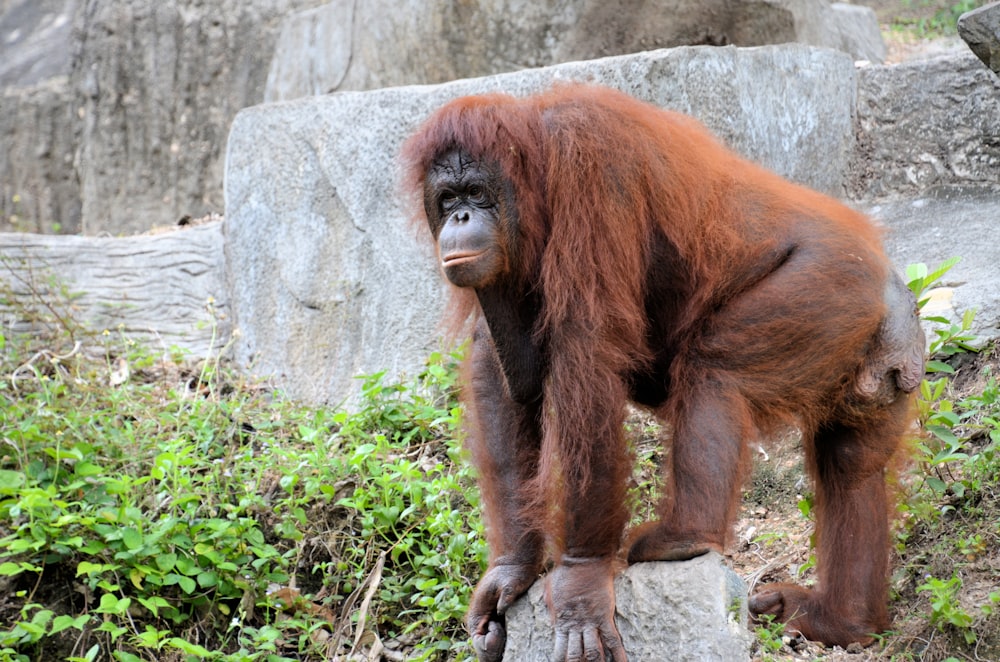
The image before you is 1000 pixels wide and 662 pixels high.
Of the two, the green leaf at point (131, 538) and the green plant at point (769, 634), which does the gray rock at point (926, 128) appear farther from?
the green leaf at point (131, 538)

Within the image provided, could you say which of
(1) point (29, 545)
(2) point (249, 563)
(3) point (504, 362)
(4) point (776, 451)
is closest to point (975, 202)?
(4) point (776, 451)

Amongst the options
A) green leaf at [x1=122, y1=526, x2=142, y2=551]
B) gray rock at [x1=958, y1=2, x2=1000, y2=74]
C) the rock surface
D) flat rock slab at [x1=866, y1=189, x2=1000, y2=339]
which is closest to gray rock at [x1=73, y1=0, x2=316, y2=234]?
the rock surface

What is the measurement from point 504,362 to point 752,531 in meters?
1.41

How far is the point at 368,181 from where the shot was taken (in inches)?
196

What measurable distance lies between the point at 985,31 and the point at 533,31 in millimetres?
2422

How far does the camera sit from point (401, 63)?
5.79 meters

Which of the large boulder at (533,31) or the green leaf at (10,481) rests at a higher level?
the large boulder at (533,31)

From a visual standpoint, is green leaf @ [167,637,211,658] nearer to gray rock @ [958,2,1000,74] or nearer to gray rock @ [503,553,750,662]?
gray rock @ [503,553,750,662]

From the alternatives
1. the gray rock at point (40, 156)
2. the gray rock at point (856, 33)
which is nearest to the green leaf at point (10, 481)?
the gray rock at point (856, 33)

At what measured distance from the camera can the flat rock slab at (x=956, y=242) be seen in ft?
13.6

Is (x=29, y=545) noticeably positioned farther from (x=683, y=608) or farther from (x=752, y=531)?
(x=752, y=531)

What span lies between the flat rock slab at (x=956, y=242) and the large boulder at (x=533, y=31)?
123 cm

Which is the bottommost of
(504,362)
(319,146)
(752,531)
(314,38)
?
(752,531)

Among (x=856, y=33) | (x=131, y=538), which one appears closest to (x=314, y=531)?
(x=131, y=538)
